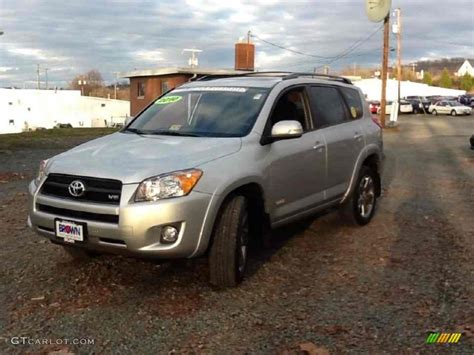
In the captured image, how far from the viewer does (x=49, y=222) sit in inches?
176

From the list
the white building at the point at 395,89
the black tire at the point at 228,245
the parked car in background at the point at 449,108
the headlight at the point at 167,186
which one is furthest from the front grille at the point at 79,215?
the white building at the point at 395,89

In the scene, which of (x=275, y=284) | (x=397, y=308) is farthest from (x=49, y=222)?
(x=397, y=308)

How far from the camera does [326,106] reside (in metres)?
6.43

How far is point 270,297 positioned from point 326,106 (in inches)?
107

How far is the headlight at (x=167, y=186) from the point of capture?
415 centimetres

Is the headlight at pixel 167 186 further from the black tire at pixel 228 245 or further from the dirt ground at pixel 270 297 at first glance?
the dirt ground at pixel 270 297

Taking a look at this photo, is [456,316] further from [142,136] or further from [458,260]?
[142,136]

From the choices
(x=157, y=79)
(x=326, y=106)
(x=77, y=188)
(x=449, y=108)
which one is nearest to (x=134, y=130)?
(x=77, y=188)

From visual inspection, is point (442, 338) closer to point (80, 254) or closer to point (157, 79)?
point (80, 254)

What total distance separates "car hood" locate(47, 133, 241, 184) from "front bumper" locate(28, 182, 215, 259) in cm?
21

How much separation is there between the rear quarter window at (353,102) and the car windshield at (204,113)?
69.9 inches

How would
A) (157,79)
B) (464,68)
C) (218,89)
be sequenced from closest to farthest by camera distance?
(218,89) → (157,79) → (464,68)

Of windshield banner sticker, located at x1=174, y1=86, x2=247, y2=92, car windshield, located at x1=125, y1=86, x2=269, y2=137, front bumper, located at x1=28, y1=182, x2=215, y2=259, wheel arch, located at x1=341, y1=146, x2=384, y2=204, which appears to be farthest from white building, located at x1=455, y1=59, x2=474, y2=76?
front bumper, located at x1=28, y1=182, x2=215, y2=259

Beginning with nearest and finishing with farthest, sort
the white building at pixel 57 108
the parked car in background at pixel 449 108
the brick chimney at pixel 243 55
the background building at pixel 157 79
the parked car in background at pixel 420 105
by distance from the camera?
the brick chimney at pixel 243 55 → the background building at pixel 157 79 → the parked car in background at pixel 449 108 → the parked car in background at pixel 420 105 → the white building at pixel 57 108
